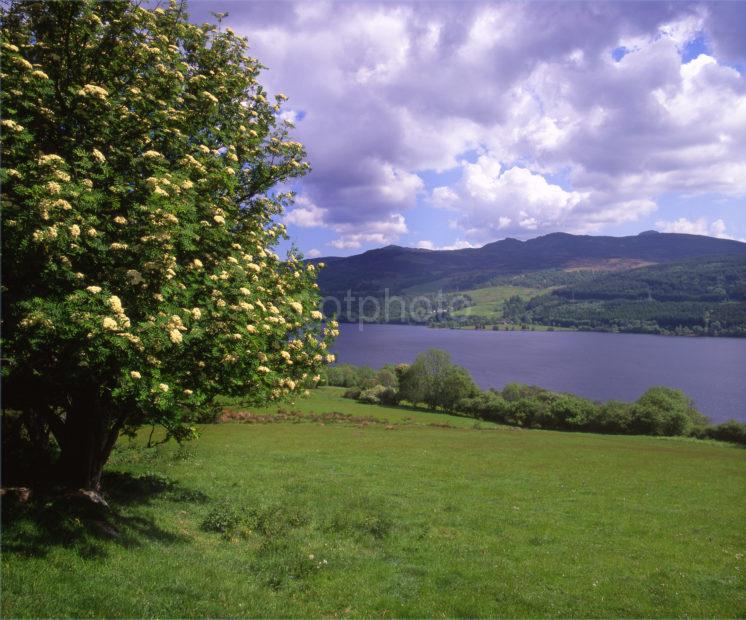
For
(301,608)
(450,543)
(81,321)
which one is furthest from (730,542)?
(81,321)

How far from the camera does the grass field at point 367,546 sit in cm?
946

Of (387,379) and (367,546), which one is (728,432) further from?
(367,546)

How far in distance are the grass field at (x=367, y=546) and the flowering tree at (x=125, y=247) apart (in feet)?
10.0

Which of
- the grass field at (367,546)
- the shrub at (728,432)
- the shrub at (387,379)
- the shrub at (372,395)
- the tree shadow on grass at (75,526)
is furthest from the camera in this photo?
the shrub at (387,379)

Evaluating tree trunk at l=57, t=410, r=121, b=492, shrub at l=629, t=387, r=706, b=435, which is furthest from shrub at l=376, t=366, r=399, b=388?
Answer: tree trunk at l=57, t=410, r=121, b=492

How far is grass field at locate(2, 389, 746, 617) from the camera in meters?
9.46

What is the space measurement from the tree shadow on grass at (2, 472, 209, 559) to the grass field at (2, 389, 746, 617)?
5 centimetres

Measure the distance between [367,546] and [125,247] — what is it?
10.7 metres

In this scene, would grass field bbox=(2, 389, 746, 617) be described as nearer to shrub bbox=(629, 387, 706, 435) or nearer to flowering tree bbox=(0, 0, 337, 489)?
flowering tree bbox=(0, 0, 337, 489)

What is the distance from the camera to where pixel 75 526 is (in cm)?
1074

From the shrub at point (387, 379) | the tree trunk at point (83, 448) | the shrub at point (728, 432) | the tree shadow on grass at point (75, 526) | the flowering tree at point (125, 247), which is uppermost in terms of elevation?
the flowering tree at point (125, 247)

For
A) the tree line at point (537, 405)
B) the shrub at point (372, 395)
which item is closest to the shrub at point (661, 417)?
the tree line at point (537, 405)

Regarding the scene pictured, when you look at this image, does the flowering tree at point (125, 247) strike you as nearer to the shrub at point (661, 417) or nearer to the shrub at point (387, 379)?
the shrub at point (661, 417)

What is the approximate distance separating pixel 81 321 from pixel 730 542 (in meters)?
21.7
